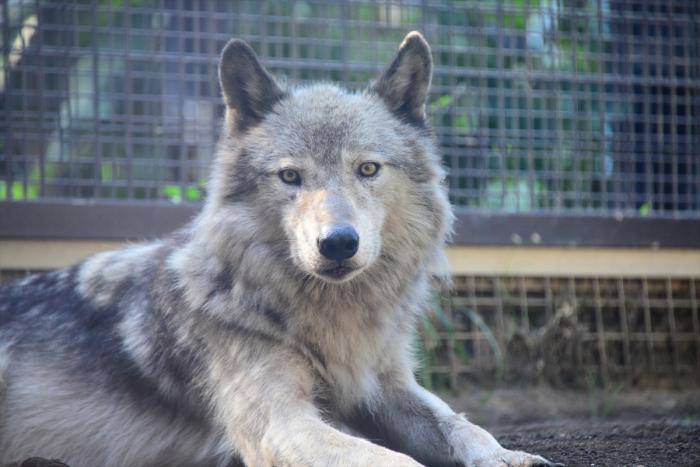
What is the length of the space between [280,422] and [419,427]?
0.68 meters

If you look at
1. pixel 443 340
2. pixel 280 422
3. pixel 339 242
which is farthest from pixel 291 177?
pixel 443 340

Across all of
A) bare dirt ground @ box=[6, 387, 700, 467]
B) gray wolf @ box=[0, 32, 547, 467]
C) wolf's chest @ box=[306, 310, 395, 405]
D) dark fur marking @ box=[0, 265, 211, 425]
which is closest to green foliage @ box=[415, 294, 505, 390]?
bare dirt ground @ box=[6, 387, 700, 467]

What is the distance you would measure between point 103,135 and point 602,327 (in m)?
3.63

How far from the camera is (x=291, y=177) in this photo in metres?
3.42

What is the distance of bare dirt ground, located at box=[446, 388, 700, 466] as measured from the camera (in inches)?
140

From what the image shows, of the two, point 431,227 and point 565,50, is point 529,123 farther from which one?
point 431,227

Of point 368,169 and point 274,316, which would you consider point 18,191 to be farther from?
point 368,169

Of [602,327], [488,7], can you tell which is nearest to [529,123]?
[488,7]

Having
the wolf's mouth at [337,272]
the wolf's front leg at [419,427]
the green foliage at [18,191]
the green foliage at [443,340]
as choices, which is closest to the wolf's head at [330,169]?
the wolf's mouth at [337,272]

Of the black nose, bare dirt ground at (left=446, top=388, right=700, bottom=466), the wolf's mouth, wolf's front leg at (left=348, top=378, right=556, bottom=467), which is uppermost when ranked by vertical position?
the black nose

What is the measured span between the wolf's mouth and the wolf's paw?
0.81 metres

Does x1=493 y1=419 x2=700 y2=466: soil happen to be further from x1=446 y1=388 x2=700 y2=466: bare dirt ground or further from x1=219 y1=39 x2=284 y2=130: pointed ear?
x1=219 y1=39 x2=284 y2=130: pointed ear

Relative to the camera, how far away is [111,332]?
12.0ft

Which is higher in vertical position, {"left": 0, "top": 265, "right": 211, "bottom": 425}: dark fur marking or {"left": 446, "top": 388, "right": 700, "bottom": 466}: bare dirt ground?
{"left": 0, "top": 265, "right": 211, "bottom": 425}: dark fur marking
